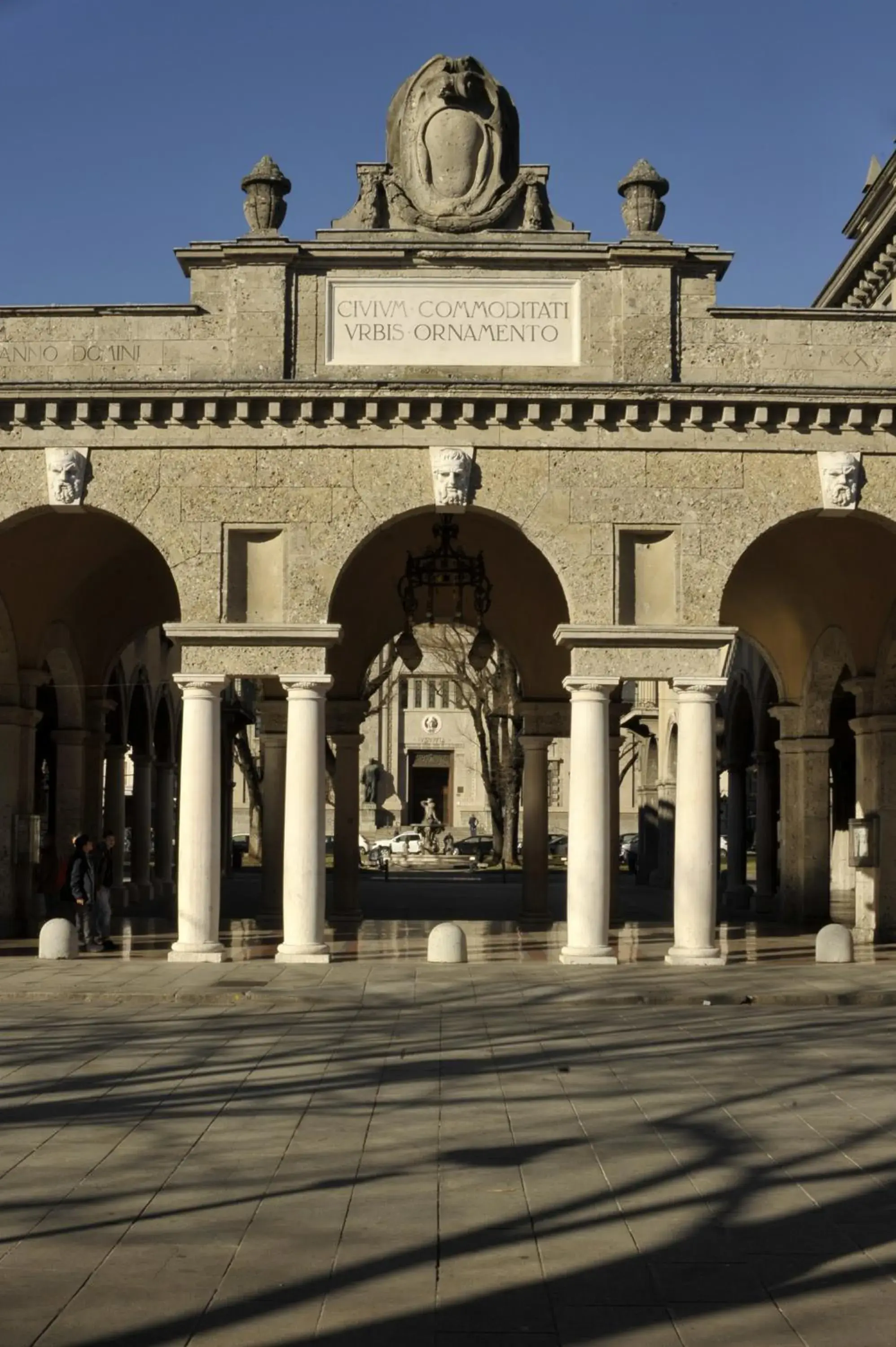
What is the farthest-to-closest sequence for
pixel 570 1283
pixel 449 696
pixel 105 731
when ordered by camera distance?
pixel 449 696
pixel 105 731
pixel 570 1283

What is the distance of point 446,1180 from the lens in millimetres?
9438

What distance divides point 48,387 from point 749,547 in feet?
29.1

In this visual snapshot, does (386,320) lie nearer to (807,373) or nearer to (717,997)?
(807,373)

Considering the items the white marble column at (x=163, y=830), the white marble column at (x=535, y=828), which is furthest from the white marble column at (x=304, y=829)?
the white marble column at (x=163, y=830)

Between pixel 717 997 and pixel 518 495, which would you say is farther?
pixel 518 495

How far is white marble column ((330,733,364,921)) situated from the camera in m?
28.9

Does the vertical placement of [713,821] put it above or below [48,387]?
below

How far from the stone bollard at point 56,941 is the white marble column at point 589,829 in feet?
20.4

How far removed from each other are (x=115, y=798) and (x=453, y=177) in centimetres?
1660

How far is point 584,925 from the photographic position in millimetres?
21266

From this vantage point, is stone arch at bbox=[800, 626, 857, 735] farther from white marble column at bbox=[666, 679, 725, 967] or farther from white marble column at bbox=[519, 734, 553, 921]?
white marble column at bbox=[666, 679, 725, 967]

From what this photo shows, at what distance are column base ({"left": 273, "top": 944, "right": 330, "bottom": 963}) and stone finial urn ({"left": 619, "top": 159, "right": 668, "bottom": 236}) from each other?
9.69 meters

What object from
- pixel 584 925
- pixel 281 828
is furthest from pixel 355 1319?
pixel 281 828

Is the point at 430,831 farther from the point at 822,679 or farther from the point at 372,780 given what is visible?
the point at 822,679
